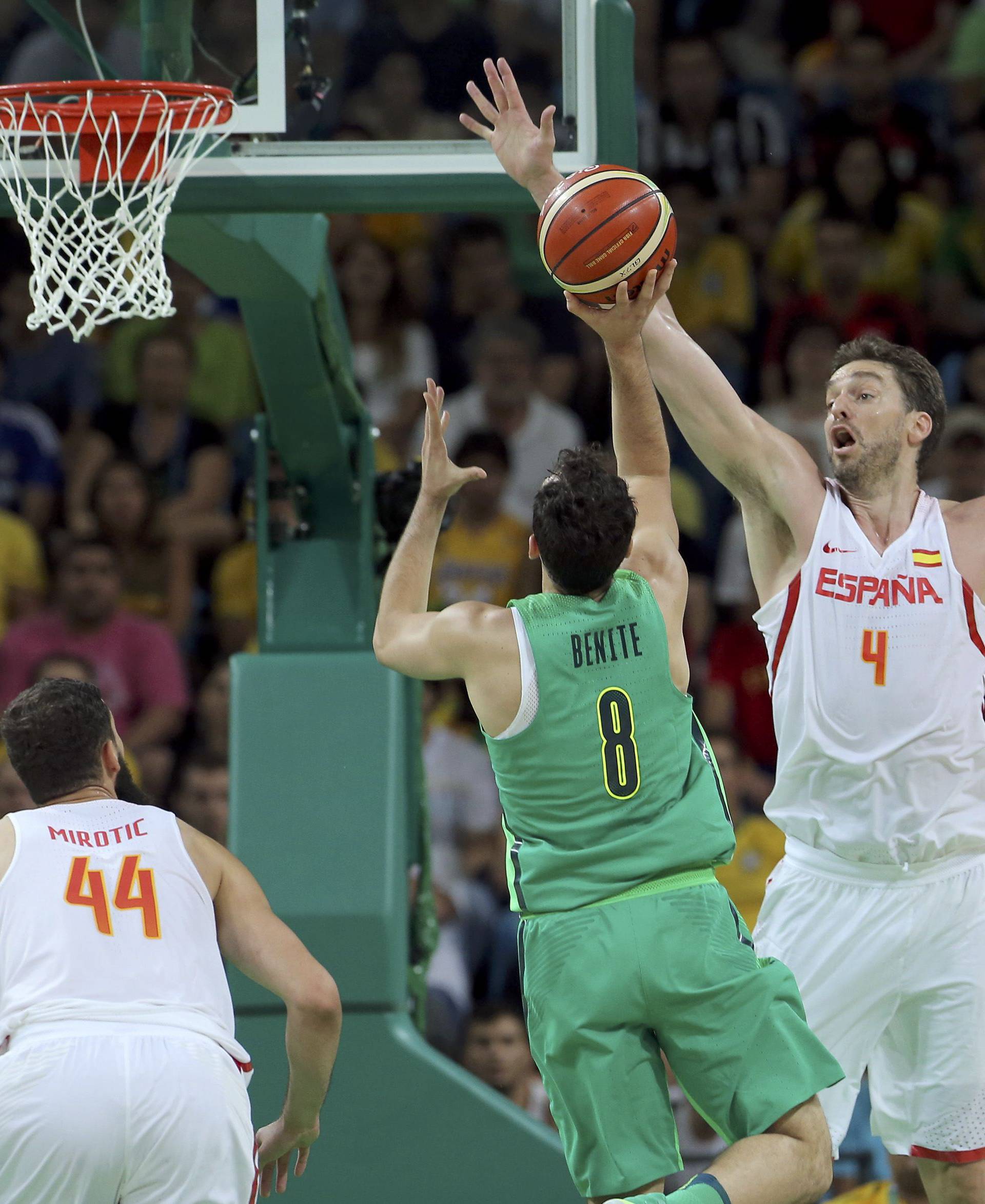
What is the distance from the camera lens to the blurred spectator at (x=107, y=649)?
8.70 metres

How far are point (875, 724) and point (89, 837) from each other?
6.90ft

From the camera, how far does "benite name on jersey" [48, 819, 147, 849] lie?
402 centimetres

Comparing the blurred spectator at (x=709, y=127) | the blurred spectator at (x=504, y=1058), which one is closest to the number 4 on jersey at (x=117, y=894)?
the blurred spectator at (x=504, y=1058)

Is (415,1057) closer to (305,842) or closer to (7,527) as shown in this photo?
(305,842)

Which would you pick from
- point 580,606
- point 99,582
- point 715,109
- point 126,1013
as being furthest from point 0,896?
point 715,109

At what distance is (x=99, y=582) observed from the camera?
882 cm

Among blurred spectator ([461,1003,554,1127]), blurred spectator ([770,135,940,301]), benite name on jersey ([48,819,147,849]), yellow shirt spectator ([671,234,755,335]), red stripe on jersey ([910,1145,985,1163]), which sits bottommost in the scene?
blurred spectator ([461,1003,554,1127])

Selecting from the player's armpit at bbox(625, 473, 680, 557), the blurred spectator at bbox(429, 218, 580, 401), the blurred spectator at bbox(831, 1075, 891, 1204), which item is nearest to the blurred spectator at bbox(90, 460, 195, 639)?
the blurred spectator at bbox(429, 218, 580, 401)

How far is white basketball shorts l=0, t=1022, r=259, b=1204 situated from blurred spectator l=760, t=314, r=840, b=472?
20.6 feet

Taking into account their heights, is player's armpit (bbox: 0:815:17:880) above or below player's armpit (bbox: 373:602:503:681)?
below

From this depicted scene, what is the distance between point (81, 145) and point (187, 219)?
35 cm

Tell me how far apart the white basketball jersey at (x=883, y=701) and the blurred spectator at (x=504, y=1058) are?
263 centimetres

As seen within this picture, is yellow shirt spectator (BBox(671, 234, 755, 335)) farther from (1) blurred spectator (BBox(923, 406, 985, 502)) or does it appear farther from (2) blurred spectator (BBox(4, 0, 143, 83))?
(2) blurred spectator (BBox(4, 0, 143, 83))

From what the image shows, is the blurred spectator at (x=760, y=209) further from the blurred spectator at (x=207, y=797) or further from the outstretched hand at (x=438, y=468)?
the outstretched hand at (x=438, y=468)
